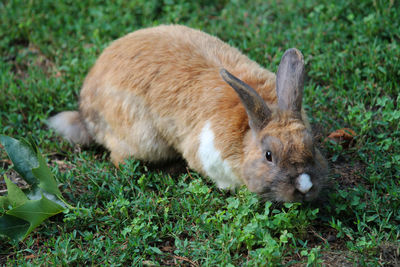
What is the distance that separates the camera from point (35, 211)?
13.7 feet

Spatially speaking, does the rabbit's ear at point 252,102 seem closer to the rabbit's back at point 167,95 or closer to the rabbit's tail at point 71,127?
the rabbit's back at point 167,95

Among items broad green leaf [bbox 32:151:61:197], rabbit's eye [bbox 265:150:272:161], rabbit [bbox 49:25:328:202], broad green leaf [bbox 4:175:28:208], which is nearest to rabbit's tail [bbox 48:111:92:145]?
rabbit [bbox 49:25:328:202]

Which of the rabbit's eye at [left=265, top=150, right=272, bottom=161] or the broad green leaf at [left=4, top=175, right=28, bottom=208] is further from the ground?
the rabbit's eye at [left=265, top=150, right=272, bottom=161]

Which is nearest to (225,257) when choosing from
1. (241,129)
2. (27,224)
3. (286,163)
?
(286,163)

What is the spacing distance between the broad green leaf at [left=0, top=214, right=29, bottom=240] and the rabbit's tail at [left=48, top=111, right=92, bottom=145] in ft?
4.46

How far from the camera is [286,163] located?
385 cm

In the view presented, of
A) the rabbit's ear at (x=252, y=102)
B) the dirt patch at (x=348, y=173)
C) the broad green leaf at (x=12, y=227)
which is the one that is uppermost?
the rabbit's ear at (x=252, y=102)

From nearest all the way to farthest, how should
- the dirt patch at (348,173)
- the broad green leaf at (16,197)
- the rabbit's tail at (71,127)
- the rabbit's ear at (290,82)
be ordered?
1. the rabbit's ear at (290,82)
2. the broad green leaf at (16,197)
3. the dirt patch at (348,173)
4. the rabbit's tail at (71,127)

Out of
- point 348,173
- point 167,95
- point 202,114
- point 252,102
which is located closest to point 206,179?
point 202,114

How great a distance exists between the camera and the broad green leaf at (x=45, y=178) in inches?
172

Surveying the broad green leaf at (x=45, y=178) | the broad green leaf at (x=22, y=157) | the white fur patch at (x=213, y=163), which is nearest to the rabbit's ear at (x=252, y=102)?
the white fur patch at (x=213, y=163)

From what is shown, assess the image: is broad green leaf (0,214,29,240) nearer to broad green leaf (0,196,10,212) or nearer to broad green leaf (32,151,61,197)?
broad green leaf (0,196,10,212)

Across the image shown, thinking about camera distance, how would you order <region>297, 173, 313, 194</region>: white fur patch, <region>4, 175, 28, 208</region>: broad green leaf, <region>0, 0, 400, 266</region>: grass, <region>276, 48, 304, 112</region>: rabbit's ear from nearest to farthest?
1. <region>297, 173, 313, 194</region>: white fur patch
2. <region>0, 0, 400, 266</region>: grass
3. <region>276, 48, 304, 112</region>: rabbit's ear
4. <region>4, 175, 28, 208</region>: broad green leaf

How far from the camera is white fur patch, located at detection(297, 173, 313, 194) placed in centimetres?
379
